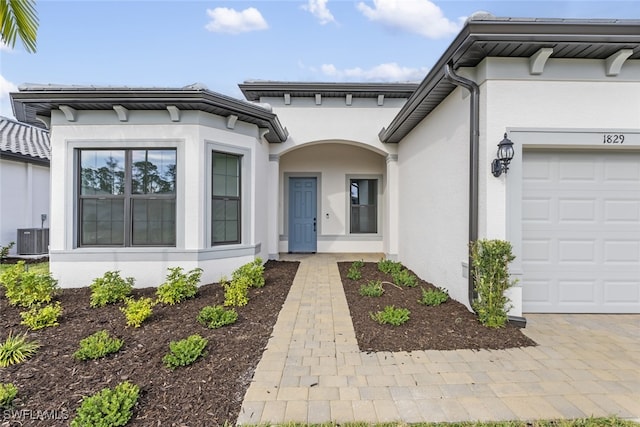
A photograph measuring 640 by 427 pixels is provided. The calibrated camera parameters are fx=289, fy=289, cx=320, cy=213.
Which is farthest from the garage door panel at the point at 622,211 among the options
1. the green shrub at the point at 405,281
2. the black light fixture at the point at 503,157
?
the green shrub at the point at 405,281

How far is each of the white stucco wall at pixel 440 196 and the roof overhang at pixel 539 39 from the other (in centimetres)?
67

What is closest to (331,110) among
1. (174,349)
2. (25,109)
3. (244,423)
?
(25,109)

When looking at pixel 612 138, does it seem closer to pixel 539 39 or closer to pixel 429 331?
pixel 539 39

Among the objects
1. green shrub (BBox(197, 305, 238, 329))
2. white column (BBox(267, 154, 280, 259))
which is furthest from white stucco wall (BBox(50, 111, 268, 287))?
white column (BBox(267, 154, 280, 259))

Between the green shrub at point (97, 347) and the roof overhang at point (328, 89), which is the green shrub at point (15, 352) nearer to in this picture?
the green shrub at point (97, 347)

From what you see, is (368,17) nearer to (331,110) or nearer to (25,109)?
(331,110)

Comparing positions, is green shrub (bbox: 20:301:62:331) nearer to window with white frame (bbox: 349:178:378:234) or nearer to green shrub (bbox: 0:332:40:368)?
green shrub (bbox: 0:332:40:368)

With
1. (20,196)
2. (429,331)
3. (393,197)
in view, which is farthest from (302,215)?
(20,196)

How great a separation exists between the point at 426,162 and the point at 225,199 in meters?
3.95

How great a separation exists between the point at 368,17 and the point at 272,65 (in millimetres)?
3175

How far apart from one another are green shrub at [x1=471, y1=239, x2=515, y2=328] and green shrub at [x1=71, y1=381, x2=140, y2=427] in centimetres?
353

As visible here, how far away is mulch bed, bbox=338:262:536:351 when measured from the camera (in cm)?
300

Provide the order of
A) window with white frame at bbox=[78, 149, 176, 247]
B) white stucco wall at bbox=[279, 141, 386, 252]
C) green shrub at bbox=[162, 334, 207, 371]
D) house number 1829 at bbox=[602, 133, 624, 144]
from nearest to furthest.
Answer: green shrub at bbox=[162, 334, 207, 371] → house number 1829 at bbox=[602, 133, 624, 144] → window with white frame at bbox=[78, 149, 176, 247] → white stucco wall at bbox=[279, 141, 386, 252]

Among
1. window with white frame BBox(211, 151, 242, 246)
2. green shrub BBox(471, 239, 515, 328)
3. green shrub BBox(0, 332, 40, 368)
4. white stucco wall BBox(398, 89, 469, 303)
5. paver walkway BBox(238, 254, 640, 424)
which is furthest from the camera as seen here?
window with white frame BBox(211, 151, 242, 246)
